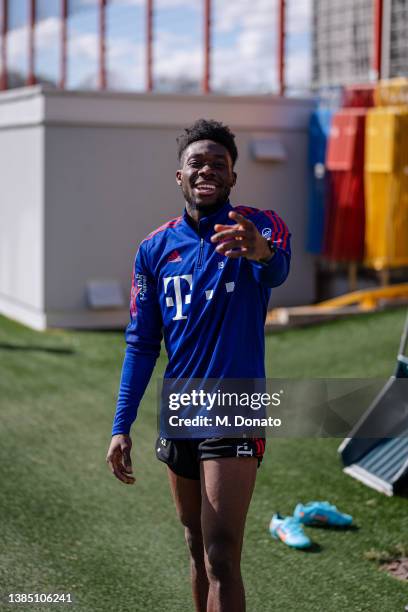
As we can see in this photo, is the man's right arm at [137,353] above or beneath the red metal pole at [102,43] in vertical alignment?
beneath

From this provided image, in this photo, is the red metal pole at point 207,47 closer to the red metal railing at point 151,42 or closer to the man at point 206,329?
the red metal railing at point 151,42

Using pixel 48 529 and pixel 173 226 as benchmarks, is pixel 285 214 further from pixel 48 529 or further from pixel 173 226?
pixel 173 226

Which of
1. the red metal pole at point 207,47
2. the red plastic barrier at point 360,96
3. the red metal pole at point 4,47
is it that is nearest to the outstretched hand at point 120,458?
the red plastic barrier at point 360,96

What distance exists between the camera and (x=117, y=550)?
507 cm

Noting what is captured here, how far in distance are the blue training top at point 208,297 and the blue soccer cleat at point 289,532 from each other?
192 centimetres

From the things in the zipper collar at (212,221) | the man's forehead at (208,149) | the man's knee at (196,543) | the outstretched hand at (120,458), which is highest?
the man's forehead at (208,149)

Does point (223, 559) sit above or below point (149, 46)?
below

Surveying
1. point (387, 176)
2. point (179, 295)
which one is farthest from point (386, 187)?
point (179, 295)

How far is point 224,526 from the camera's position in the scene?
3.20 metres

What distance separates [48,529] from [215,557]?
7.56 ft

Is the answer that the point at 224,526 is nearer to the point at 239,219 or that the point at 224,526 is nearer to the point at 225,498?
the point at 225,498

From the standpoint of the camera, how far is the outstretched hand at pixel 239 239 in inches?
119

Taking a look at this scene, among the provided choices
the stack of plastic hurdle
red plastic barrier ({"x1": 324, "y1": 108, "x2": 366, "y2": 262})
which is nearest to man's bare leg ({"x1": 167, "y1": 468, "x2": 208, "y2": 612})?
the stack of plastic hurdle

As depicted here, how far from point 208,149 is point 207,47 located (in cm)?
971
